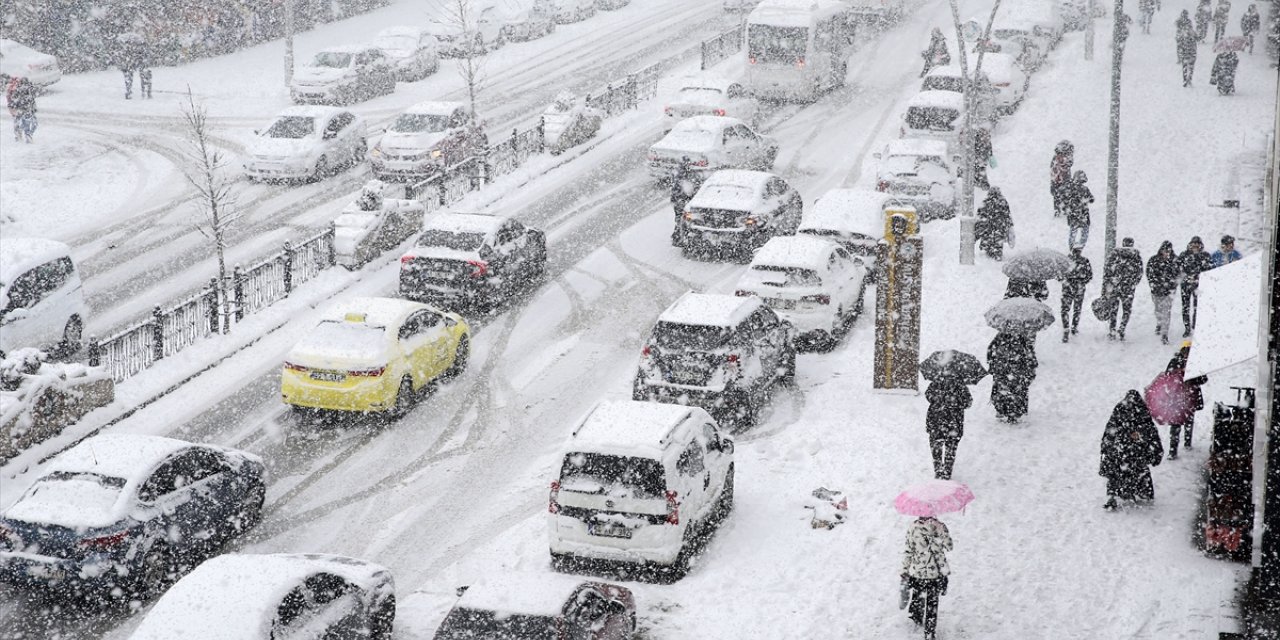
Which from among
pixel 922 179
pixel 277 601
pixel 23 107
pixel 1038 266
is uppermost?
pixel 23 107

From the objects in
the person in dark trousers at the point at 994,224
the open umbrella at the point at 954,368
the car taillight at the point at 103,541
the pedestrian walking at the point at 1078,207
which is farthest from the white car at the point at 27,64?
the open umbrella at the point at 954,368

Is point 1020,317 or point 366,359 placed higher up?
point 1020,317

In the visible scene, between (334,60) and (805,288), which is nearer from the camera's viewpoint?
(805,288)

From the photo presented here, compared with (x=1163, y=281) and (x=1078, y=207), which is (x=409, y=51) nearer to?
(x=1078, y=207)

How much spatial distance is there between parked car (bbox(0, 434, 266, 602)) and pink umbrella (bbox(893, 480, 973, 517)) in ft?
25.1

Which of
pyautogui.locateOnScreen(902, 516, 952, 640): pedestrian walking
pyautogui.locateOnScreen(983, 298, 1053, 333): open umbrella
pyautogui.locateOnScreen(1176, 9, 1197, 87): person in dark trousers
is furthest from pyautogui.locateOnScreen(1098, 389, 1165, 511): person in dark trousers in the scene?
pyautogui.locateOnScreen(1176, 9, 1197, 87): person in dark trousers

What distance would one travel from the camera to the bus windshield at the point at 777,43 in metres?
39.3

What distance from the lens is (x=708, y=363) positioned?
61.4 feet

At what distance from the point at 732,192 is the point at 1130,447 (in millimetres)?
13148

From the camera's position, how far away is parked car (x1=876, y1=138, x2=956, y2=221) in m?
29.1

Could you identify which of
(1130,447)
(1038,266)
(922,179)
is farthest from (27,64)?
(1130,447)

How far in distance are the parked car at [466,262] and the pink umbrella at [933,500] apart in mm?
12171

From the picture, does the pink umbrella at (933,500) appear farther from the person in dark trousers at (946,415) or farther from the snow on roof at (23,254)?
the snow on roof at (23,254)

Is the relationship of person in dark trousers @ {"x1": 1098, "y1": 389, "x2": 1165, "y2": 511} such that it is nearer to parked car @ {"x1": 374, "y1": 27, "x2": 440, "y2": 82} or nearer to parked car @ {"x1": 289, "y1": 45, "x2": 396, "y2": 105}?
parked car @ {"x1": 289, "y1": 45, "x2": 396, "y2": 105}
